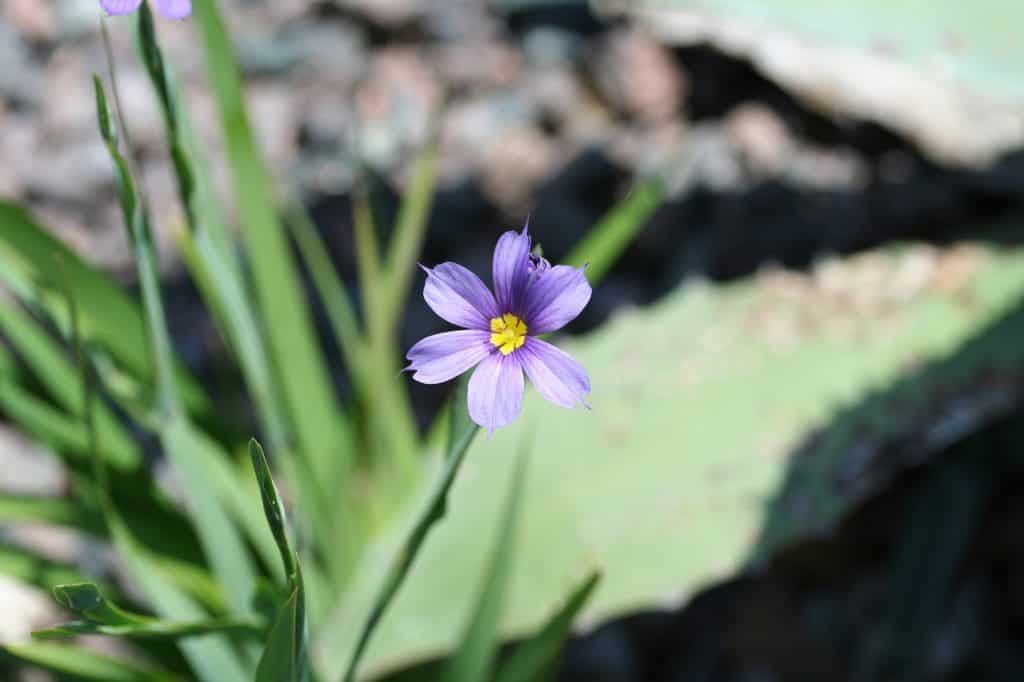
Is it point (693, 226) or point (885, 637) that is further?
point (693, 226)

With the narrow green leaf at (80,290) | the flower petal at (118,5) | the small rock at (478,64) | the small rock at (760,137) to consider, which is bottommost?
the flower petal at (118,5)

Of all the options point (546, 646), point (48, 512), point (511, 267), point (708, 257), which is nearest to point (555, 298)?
point (511, 267)

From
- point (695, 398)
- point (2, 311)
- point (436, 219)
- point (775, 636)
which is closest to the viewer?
point (2, 311)

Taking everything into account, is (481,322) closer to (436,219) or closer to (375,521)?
(375,521)

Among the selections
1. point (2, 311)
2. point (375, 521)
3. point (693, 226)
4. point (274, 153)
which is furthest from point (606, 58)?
point (2, 311)

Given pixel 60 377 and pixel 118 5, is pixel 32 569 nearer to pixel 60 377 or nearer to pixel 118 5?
pixel 60 377

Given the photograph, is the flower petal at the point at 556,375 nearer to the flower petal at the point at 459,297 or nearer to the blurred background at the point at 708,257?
the flower petal at the point at 459,297

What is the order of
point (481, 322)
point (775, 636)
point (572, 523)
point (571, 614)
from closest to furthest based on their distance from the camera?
point (481, 322) → point (571, 614) → point (572, 523) → point (775, 636)

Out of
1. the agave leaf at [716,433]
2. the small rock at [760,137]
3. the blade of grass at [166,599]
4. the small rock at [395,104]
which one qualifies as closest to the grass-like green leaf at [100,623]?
the blade of grass at [166,599]
